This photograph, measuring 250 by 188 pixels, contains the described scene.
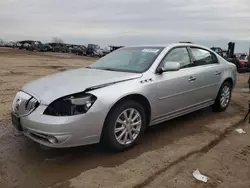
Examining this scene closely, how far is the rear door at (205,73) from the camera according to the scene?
4.77 metres

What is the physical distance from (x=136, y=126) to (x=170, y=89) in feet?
2.71

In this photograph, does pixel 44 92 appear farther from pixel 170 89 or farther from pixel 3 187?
pixel 170 89

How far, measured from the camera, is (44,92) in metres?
3.35

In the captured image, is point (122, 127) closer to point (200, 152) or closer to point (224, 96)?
point (200, 152)

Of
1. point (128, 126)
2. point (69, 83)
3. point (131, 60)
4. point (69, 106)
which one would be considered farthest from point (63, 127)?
point (131, 60)

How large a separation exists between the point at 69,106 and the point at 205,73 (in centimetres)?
277

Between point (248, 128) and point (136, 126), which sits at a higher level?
point (136, 126)

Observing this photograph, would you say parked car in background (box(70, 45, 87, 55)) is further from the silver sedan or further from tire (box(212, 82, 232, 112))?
the silver sedan

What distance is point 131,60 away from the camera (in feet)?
14.4

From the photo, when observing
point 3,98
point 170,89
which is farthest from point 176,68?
point 3,98

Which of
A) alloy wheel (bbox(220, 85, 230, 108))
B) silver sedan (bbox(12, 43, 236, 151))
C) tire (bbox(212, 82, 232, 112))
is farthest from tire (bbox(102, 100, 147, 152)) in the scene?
alloy wheel (bbox(220, 85, 230, 108))

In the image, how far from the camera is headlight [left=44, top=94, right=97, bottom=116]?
3.14 meters

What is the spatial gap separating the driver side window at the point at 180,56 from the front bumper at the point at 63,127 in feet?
5.47

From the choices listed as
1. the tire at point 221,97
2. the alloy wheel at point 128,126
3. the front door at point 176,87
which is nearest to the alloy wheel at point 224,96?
the tire at point 221,97
